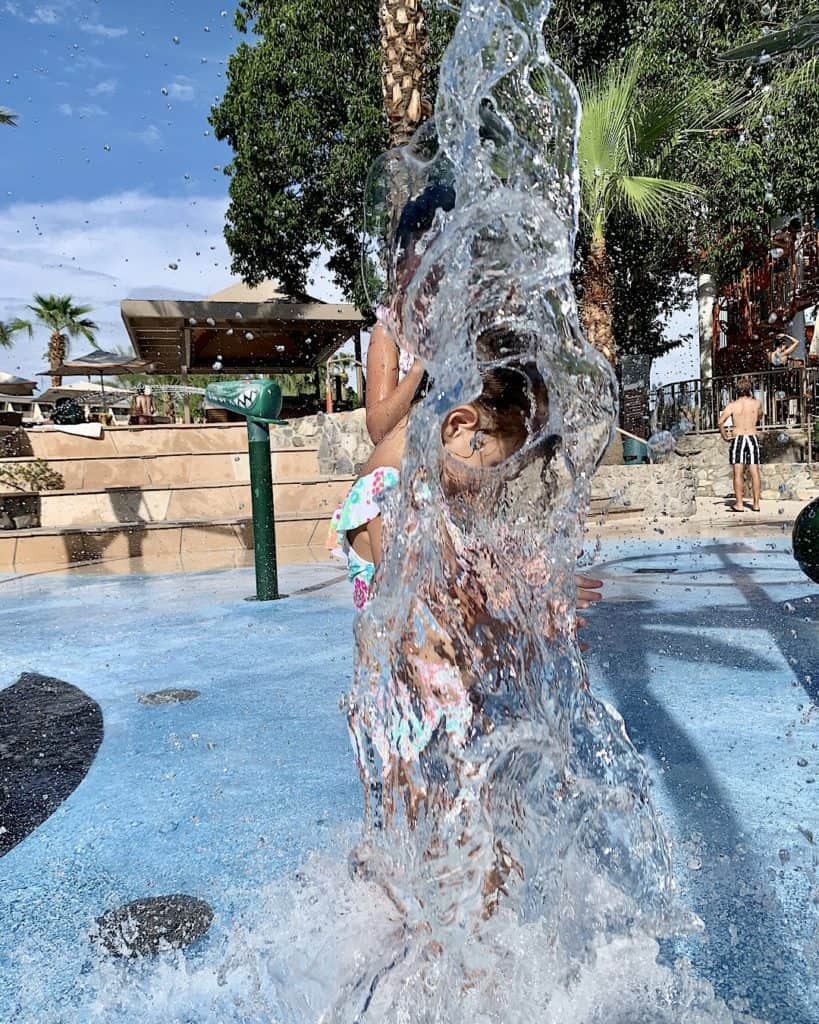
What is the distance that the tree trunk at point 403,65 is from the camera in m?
6.92

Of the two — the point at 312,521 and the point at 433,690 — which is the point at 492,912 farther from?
the point at 312,521

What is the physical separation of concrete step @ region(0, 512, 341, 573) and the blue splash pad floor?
102 inches

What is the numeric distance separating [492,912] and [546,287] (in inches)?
48.9

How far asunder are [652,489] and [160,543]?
615 centimetres

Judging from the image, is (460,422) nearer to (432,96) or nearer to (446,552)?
(446,552)

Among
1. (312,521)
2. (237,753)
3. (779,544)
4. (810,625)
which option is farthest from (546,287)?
(312,521)

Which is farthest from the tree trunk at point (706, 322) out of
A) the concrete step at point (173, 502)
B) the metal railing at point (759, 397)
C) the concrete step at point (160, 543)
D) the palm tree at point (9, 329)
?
the palm tree at point (9, 329)

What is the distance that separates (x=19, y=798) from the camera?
261 cm

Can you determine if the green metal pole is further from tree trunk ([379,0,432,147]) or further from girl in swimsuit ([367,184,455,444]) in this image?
girl in swimsuit ([367,184,455,444])

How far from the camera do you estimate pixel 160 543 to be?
8664 mm

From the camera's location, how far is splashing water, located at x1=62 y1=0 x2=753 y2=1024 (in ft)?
4.96

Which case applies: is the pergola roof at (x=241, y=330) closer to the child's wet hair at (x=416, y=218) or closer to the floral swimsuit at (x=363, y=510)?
the child's wet hair at (x=416, y=218)

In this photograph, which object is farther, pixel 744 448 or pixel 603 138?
pixel 603 138

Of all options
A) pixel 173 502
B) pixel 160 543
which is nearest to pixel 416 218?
pixel 160 543
